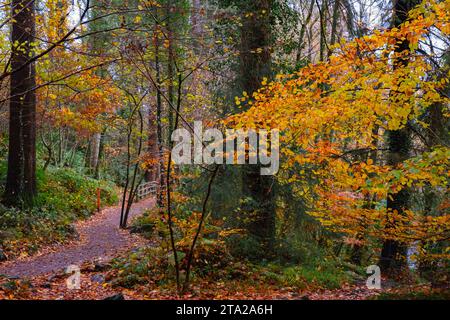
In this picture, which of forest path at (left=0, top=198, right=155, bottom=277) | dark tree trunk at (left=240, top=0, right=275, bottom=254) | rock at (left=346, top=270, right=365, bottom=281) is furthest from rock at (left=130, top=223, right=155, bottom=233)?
rock at (left=346, top=270, right=365, bottom=281)

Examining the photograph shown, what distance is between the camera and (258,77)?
29.3ft

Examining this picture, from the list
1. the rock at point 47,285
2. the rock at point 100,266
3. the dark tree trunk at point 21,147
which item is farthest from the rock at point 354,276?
the dark tree trunk at point 21,147

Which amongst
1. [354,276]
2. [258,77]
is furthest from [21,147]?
[354,276]

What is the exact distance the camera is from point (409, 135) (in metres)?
9.27

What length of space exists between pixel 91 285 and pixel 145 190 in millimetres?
15750

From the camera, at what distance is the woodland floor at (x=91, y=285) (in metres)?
6.12

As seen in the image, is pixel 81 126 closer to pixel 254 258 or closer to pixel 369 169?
pixel 254 258

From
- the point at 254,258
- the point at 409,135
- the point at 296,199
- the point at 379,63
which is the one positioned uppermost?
the point at 379,63

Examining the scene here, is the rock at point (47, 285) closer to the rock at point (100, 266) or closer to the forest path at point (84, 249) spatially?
the forest path at point (84, 249)

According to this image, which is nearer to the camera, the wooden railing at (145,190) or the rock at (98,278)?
the rock at (98,278)

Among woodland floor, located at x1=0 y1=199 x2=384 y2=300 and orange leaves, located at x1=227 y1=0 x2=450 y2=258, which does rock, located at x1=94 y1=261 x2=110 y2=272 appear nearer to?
woodland floor, located at x1=0 y1=199 x2=384 y2=300

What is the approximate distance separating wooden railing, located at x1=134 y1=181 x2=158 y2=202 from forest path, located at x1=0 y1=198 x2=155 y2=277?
18.3ft
